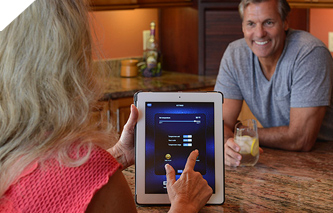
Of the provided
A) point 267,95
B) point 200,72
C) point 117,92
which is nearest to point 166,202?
point 267,95

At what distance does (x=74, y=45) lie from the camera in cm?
98

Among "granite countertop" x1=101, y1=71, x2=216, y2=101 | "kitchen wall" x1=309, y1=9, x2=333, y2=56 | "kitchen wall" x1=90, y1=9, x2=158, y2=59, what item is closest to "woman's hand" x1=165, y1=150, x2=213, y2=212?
"granite countertop" x1=101, y1=71, x2=216, y2=101

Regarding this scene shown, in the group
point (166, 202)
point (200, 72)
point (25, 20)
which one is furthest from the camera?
point (200, 72)

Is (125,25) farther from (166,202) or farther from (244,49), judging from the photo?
(166,202)

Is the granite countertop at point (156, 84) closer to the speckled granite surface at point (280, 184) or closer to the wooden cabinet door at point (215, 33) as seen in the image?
the wooden cabinet door at point (215, 33)

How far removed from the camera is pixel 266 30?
2244mm

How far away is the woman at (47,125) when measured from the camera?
36.9 inches

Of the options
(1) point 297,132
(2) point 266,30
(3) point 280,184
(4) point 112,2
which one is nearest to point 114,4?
(4) point 112,2

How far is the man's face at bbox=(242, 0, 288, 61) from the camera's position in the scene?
221cm

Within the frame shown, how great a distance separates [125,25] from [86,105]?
9.33 feet

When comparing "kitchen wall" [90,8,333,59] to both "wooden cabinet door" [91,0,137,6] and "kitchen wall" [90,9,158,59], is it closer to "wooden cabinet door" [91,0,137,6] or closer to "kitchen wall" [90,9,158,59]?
"kitchen wall" [90,9,158,59]

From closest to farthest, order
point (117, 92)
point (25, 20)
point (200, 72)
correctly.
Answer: point (25, 20) < point (117, 92) < point (200, 72)

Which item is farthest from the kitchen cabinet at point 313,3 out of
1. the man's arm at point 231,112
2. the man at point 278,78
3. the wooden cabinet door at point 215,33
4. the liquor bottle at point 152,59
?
the man's arm at point 231,112

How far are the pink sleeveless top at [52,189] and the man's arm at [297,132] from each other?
45.7 inches
